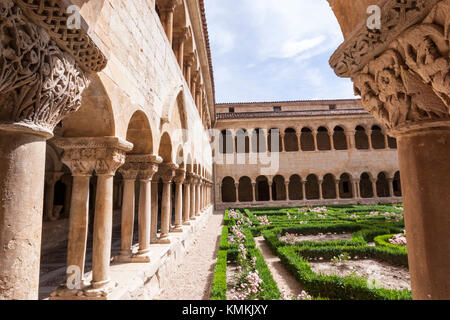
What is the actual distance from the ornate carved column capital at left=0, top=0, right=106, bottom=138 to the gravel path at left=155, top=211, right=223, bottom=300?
432 centimetres

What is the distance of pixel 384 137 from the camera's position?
1035 inches

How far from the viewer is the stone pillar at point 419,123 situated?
1.67 metres

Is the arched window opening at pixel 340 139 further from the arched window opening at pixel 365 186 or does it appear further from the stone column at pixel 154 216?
the stone column at pixel 154 216

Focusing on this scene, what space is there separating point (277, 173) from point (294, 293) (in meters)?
19.6

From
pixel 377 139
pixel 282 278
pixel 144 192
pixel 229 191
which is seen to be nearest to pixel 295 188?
pixel 229 191

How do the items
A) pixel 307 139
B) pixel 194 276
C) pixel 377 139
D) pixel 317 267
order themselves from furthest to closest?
1. pixel 307 139
2. pixel 377 139
3. pixel 317 267
4. pixel 194 276

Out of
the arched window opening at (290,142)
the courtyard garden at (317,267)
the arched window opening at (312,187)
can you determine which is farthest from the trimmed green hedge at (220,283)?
the arched window opening at (312,187)

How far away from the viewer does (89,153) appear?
12.7 feet

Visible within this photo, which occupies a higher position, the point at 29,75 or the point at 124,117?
the point at 124,117

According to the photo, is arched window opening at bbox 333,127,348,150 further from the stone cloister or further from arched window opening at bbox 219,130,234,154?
the stone cloister

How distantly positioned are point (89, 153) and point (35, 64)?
2154 mm

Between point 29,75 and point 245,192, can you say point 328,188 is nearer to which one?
point 245,192

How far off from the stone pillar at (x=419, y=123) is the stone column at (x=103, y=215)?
11.2 ft
